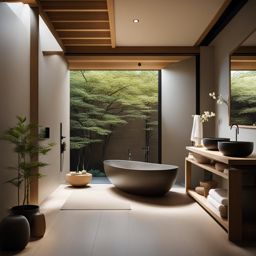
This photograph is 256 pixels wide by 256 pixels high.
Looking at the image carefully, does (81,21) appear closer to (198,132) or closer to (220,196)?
(198,132)

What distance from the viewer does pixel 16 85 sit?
3811 millimetres

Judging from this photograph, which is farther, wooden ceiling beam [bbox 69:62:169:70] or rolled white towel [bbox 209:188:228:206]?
wooden ceiling beam [bbox 69:62:169:70]

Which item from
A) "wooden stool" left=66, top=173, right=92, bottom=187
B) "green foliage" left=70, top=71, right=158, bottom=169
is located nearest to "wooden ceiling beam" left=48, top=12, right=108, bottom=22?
"wooden stool" left=66, top=173, right=92, bottom=187

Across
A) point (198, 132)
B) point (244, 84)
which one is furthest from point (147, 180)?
point (244, 84)

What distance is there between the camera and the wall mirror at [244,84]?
4.05 meters

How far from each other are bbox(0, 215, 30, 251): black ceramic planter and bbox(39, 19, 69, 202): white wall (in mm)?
1889

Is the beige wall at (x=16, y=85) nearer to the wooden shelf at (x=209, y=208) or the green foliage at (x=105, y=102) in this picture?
the wooden shelf at (x=209, y=208)

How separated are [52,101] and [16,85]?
1.75 metres

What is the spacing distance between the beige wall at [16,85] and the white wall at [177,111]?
2477 mm

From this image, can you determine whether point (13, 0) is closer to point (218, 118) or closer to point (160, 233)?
→ point (160, 233)

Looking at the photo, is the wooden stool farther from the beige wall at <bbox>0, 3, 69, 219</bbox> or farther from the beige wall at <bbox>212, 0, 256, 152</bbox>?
the beige wall at <bbox>212, 0, 256, 152</bbox>

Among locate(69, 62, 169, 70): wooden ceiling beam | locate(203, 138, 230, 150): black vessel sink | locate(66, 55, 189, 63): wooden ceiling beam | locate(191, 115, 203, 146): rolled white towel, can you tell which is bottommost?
locate(203, 138, 230, 150): black vessel sink

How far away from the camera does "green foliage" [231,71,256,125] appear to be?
4.04 meters

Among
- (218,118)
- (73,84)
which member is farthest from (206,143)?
(73,84)
